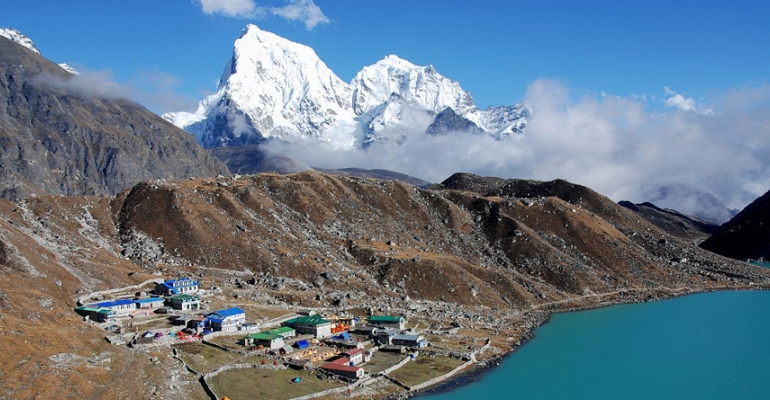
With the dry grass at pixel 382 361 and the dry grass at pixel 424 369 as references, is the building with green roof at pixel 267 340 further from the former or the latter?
the dry grass at pixel 424 369

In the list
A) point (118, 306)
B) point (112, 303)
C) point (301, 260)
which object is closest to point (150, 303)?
point (118, 306)

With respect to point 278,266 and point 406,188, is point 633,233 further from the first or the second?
point 278,266

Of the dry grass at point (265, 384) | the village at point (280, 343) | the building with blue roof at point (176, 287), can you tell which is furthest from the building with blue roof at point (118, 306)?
the dry grass at point (265, 384)

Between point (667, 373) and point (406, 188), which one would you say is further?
point (406, 188)

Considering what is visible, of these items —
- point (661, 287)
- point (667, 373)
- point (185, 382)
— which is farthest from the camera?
point (661, 287)

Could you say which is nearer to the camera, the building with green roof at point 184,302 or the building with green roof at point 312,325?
the building with green roof at point 312,325

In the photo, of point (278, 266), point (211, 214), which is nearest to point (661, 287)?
point (278, 266)
